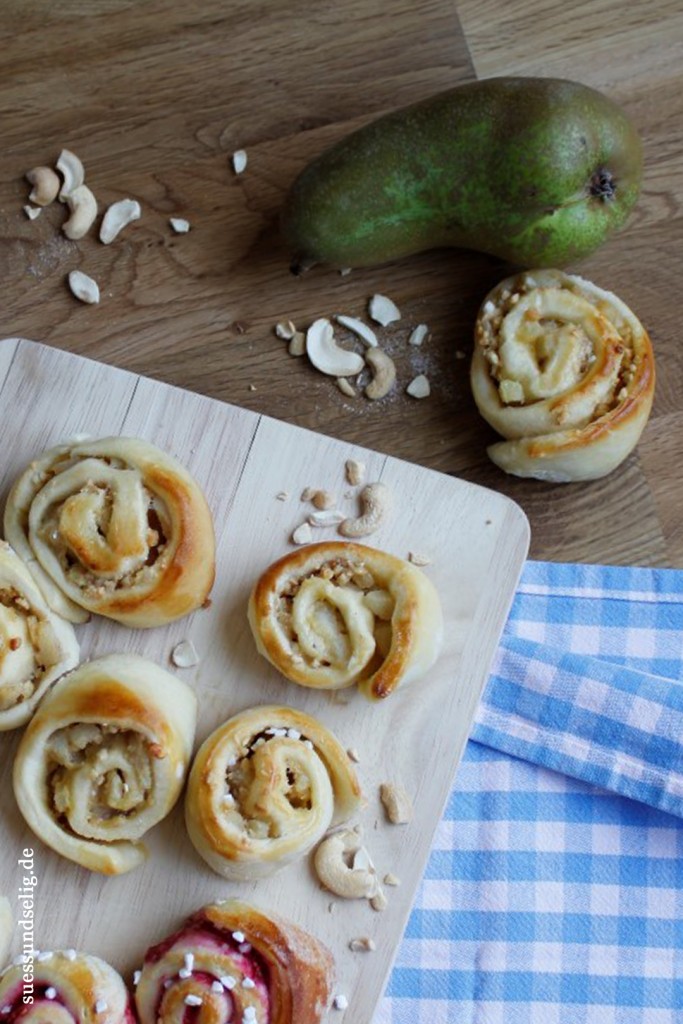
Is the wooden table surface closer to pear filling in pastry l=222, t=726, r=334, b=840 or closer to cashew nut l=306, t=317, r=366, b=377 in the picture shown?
cashew nut l=306, t=317, r=366, b=377

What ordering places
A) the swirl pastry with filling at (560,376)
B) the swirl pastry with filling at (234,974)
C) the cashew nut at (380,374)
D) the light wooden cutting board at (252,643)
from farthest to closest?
the cashew nut at (380,374), the swirl pastry with filling at (560,376), the light wooden cutting board at (252,643), the swirl pastry with filling at (234,974)

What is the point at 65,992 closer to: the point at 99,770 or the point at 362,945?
the point at 99,770

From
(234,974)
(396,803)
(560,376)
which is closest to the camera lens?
(234,974)

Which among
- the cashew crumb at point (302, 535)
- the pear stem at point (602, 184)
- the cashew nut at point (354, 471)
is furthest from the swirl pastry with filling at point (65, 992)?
the pear stem at point (602, 184)

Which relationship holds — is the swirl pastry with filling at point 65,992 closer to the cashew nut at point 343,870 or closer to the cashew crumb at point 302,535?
the cashew nut at point 343,870

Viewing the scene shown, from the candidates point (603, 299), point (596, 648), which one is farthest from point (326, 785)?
point (603, 299)

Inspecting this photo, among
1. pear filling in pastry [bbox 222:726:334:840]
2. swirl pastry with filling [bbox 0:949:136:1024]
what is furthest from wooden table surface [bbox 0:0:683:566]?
swirl pastry with filling [bbox 0:949:136:1024]

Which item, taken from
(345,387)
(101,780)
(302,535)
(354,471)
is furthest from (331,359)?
(101,780)
